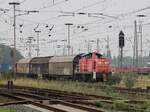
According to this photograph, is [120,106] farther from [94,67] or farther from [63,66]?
[63,66]

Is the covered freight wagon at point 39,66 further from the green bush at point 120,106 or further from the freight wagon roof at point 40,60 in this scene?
the green bush at point 120,106

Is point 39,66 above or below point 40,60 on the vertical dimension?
below

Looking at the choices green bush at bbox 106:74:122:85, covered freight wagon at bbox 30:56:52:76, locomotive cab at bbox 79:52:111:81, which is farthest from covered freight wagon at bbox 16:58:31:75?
green bush at bbox 106:74:122:85

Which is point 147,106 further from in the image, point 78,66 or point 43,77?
point 43,77

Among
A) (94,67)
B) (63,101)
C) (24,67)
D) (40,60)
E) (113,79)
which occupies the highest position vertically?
(40,60)

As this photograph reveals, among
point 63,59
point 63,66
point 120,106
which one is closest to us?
point 120,106

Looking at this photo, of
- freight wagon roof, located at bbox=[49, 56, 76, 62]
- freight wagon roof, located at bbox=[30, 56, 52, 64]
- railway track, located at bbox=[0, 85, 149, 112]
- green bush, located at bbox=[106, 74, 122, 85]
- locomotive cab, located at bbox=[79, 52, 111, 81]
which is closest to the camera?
railway track, located at bbox=[0, 85, 149, 112]

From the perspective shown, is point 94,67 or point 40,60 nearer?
point 94,67

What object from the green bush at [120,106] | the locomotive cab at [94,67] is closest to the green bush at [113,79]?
the locomotive cab at [94,67]

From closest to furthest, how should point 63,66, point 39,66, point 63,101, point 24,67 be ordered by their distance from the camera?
point 63,101 < point 63,66 < point 39,66 < point 24,67

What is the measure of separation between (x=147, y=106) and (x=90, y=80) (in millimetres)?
26865

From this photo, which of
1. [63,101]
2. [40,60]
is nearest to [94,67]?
[40,60]

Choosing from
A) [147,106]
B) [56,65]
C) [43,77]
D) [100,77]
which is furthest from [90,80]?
[147,106]

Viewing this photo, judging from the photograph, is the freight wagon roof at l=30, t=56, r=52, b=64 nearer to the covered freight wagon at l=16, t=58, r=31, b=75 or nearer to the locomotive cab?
the covered freight wagon at l=16, t=58, r=31, b=75
